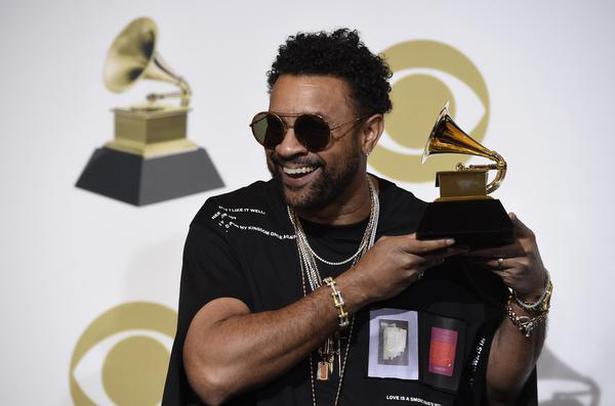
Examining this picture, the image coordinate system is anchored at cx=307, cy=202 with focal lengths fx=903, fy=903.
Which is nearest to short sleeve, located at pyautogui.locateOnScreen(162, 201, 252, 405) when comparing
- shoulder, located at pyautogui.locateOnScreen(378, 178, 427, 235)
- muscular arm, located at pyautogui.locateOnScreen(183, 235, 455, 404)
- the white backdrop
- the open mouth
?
muscular arm, located at pyautogui.locateOnScreen(183, 235, 455, 404)

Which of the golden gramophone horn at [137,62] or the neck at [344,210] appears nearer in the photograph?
the neck at [344,210]

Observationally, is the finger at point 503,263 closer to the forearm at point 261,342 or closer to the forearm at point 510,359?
the forearm at point 510,359

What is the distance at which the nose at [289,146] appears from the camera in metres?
2.20

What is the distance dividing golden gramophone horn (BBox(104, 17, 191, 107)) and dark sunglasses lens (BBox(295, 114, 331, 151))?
3.95 ft

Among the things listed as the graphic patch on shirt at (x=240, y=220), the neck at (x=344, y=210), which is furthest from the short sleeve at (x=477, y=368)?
the graphic patch on shirt at (x=240, y=220)

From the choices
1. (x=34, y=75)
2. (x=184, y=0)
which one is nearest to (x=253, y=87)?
(x=184, y=0)

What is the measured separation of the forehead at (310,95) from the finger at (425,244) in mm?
468

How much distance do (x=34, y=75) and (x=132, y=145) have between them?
0.48m

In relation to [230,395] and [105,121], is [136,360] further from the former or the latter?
[230,395]

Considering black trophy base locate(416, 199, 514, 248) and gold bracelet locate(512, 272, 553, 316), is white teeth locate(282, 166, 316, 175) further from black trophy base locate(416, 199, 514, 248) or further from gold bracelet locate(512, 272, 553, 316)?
gold bracelet locate(512, 272, 553, 316)

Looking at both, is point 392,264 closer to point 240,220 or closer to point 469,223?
point 469,223

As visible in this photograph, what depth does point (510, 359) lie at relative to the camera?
2.26 metres

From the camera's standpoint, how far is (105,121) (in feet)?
11.1

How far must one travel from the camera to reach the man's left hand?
80.0 inches
